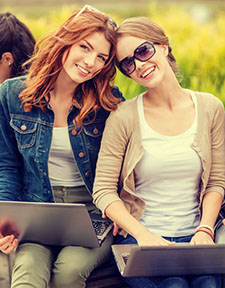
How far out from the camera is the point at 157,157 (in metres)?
2.48

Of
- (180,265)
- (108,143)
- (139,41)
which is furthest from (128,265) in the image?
(139,41)

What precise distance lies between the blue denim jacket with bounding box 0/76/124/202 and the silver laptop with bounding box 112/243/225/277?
0.60 m

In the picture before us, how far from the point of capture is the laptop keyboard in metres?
2.55

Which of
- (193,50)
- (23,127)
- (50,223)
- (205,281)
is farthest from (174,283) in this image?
(193,50)

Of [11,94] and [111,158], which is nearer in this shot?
[111,158]

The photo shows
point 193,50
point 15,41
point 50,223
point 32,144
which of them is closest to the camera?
point 50,223

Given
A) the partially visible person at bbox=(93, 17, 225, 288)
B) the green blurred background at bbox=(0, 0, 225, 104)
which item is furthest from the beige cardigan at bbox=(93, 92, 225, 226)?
the green blurred background at bbox=(0, 0, 225, 104)

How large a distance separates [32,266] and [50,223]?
0.68 feet

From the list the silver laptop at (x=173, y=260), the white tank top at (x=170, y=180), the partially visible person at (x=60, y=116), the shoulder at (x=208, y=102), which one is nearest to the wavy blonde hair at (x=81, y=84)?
the partially visible person at (x=60, y=116)

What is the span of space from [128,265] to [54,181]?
75cm

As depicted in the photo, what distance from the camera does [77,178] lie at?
2.69 metres

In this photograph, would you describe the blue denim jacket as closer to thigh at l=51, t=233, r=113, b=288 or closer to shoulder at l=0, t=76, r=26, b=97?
shoulder at l=0, t=76, r=26, b=97

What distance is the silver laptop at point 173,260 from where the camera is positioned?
197 cm

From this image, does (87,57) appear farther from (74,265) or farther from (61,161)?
(74,265)
